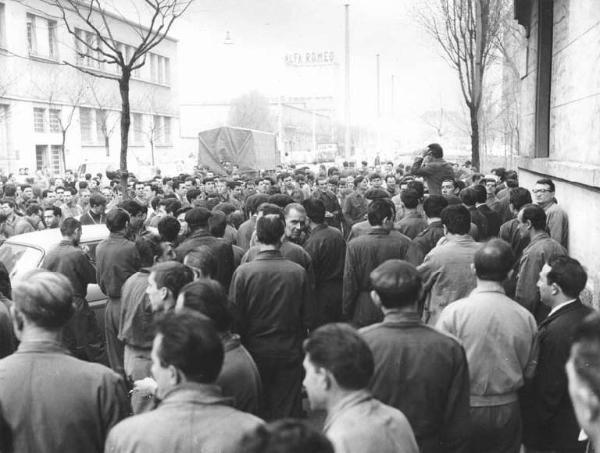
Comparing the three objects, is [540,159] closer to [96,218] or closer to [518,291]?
[518,291]

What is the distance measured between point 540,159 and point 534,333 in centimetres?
722

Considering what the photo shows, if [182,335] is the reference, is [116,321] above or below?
below

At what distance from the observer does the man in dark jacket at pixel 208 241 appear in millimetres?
6676

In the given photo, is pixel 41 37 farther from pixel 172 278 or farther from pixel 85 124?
pixel 172 278

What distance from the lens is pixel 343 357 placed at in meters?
2.76

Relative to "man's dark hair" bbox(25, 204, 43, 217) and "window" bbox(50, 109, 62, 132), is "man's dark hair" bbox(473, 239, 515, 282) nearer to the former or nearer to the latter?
"man's dark hair" bbox(25, 204, 43, 217)

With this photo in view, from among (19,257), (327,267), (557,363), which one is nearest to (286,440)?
(557,363)

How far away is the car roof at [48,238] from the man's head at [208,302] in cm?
421

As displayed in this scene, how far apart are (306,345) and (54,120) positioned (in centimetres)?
3829

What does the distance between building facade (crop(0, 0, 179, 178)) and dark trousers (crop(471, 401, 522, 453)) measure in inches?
1118

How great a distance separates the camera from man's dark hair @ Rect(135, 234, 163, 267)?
6117 millimetres

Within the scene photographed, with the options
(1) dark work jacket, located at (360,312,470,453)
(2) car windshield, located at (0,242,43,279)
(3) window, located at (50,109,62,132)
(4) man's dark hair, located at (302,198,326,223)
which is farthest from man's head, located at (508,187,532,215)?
(3) window, located at (50,109,62,132)

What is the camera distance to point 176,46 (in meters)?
55.0

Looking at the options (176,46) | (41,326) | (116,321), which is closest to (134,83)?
(176,46)
